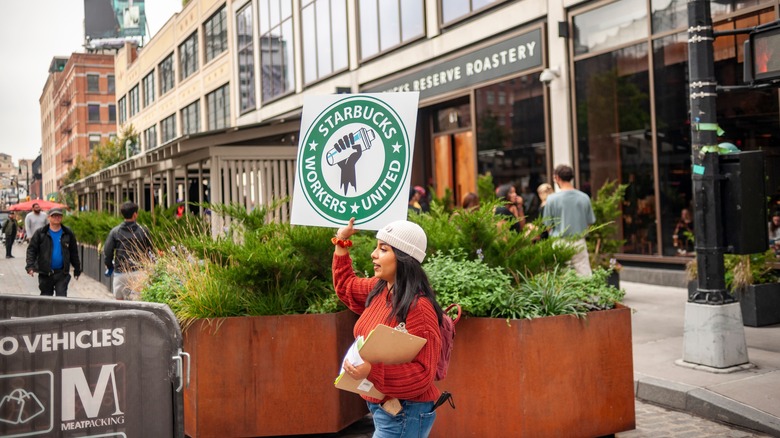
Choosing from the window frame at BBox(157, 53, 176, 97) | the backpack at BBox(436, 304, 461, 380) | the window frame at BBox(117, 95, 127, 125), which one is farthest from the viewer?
the window frame at BBox(117, 95, 127, 125)

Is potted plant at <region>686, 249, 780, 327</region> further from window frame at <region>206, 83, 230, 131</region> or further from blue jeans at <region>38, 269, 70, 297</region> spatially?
window frame at <region>206, 83, 230, 131</region>

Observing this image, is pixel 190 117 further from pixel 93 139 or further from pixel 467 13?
pixel 93 139

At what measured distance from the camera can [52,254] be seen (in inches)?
425

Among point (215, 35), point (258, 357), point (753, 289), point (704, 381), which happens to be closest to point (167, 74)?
point (215, 35)

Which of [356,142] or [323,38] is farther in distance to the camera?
[323,38]

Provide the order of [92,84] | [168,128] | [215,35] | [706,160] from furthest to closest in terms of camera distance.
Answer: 1. [92,84]
2. [168,128]
3. [215,35]
4. [706,160]

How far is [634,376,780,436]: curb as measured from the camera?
5.48 metres

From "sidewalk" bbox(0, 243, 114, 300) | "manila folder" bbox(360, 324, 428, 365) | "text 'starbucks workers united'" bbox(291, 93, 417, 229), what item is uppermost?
"text 'starbucks workers united'" bbox(291, 93, 417, 229)

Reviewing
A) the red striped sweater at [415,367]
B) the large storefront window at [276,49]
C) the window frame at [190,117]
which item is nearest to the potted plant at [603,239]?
the red striped sweater at [415,367]

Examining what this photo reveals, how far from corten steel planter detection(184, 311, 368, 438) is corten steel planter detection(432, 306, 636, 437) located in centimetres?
93

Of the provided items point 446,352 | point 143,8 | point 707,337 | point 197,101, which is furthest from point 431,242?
point 143,8

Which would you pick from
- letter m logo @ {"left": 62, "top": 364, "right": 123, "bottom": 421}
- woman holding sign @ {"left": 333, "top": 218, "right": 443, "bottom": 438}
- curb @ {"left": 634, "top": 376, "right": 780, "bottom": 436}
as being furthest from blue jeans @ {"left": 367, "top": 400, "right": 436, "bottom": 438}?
curb @ {"left": 634, "top": 376, "right": 780, "bottom": 436}

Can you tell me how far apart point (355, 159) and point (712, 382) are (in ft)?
12.8

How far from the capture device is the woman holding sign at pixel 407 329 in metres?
3.22
